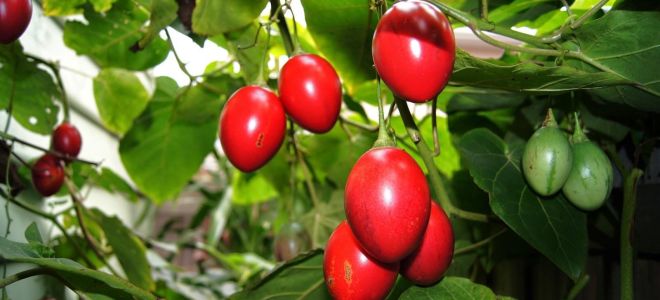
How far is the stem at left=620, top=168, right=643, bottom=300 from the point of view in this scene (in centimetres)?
57

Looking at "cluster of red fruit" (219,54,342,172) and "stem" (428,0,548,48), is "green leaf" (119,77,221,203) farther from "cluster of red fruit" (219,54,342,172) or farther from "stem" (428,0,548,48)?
"stem" (428,0,548,48)

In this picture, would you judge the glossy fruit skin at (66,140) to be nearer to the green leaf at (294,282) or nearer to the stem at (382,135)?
→ the green leaf at (294,282)

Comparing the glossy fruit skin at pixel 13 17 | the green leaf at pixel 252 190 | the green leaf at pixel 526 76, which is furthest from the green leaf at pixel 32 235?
the green leaf at pixel 252 190

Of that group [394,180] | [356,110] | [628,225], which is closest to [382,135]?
[394,180]

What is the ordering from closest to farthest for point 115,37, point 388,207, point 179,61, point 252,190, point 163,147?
1. point 388,207
2. point 179,61
3. point 115,37
4. point 163,147
5. point 252,190

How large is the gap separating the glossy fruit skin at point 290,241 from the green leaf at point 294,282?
0.66 metres

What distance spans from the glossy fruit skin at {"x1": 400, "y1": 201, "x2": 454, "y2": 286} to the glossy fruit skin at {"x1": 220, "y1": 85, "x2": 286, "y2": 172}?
0.52 ft

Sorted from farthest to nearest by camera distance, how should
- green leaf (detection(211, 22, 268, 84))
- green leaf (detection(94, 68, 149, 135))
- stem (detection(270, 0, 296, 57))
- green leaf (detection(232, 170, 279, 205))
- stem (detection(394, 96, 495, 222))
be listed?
green leaf (detection(232, 170, 279, 205)) < green leaf (detection(94, 68, 149, 135)) < green leaf (detection(211, 22, 268, 84)) < stem (detection(270, 0, 296, 57)) < stem (detection(394, 96, 495, 222))

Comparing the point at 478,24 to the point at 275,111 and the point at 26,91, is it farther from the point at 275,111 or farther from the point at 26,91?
the point at 26,91

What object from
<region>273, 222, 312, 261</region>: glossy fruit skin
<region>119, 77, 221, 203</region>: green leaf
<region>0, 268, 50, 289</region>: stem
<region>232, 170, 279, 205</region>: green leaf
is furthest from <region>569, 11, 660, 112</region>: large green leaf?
<region>232, 170, 279, 205</region>: green leaf

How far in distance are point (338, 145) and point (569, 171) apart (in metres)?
0.45

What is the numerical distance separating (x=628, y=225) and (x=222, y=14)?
1.39 ft

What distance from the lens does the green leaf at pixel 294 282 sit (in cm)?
58

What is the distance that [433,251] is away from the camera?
437 mm
